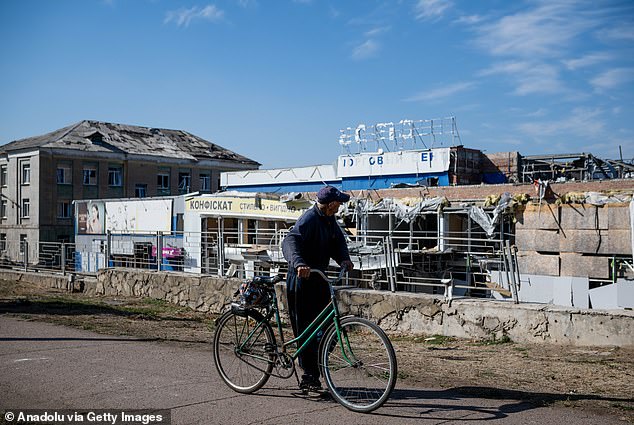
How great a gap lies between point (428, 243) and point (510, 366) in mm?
12736

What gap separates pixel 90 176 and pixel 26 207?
17.9 feet

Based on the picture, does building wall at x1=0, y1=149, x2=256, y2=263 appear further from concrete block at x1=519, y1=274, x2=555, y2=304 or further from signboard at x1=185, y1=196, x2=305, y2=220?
concrete block at x1=519, y1=274, x2=555, y2=304

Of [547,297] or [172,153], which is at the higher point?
[172,153]

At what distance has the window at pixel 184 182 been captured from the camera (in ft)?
181

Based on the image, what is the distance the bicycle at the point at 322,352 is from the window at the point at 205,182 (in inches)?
2000

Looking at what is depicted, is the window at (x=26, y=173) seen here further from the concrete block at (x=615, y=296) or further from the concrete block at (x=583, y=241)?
the concrete block at (x=615, y=296)

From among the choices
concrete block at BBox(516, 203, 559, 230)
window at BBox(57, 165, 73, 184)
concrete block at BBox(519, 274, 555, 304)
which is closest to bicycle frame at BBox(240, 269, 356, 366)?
concrete block at BBox(519, 274, 555, 304)

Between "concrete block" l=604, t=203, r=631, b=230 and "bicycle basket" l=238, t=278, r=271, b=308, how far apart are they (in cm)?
1159

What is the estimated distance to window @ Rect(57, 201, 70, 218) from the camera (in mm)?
50719

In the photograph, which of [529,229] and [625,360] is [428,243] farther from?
[625,360]

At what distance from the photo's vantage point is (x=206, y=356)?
7.72 meters

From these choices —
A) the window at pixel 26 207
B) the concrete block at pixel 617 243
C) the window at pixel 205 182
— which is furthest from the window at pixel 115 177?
the concrete block at pixel 617 243

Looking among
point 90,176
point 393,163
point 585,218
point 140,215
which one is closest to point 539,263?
point 585,218

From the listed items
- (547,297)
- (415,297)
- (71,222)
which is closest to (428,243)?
(547,297)
